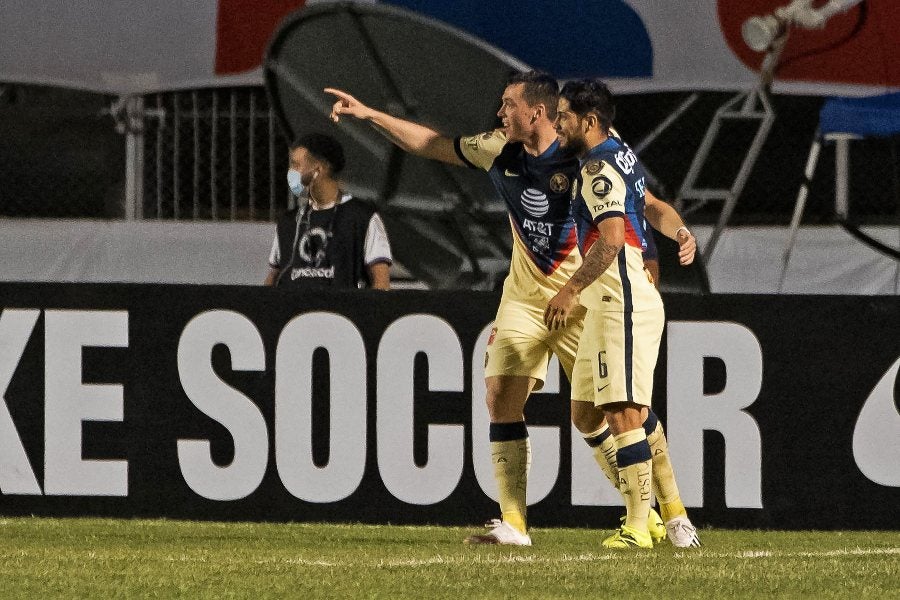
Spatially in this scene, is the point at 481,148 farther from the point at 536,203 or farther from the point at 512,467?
the point at 512,467

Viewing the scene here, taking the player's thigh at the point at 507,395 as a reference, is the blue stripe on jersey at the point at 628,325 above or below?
above

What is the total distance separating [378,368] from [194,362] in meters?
0.78

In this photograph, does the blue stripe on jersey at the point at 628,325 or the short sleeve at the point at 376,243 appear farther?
the short sleeve at the point at 376,243

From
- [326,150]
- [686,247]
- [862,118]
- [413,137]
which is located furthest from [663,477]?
[862,118]

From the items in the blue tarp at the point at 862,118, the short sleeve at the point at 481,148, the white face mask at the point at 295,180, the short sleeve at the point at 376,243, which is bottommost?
the short sleeve at the point at 376,243

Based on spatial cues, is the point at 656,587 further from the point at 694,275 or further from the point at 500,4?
the point at 500,4

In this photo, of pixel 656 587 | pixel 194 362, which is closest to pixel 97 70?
pixel 194 362

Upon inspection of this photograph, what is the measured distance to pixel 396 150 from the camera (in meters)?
8.36

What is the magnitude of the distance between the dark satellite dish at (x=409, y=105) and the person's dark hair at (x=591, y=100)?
1179 mm

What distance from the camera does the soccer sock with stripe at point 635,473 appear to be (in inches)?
249

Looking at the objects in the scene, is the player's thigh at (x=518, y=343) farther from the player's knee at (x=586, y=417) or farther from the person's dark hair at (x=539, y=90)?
the person's dark hair at (x=539, y=90)

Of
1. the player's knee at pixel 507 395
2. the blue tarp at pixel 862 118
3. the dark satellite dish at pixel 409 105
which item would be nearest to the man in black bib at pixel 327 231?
the dark satellite dish at pixel 409 105

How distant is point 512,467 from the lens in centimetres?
650

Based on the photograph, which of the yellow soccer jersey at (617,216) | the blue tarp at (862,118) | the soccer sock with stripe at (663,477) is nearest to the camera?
the yellow soccer jersey at (617,216)
